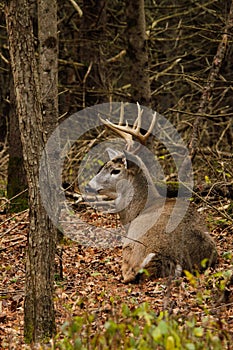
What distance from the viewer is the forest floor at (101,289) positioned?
5047mm

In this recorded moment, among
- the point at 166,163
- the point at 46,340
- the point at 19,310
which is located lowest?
the point at 166,163

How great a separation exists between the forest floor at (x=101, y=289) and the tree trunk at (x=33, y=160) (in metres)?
0.19

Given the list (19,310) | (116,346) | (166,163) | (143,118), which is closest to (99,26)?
(166,163)

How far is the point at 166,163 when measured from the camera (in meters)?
12.3

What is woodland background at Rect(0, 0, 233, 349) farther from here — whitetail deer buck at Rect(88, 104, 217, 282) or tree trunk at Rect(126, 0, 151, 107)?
whitetail deer buck at Rect(88, 104, 217, 282)

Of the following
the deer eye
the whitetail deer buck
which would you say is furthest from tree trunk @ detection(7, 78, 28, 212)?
the deer eye

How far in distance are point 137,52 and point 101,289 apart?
4.38 m

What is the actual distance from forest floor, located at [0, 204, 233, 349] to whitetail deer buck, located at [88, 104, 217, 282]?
204 millimetres

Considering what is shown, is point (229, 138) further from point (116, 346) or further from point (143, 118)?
point (116, 346)

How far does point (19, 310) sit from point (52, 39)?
307cm

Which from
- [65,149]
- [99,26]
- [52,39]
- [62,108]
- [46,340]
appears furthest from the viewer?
[62,108]

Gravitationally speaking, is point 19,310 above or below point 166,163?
above

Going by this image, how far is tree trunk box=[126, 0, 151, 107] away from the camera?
374 inches

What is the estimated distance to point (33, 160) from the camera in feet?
15.8
